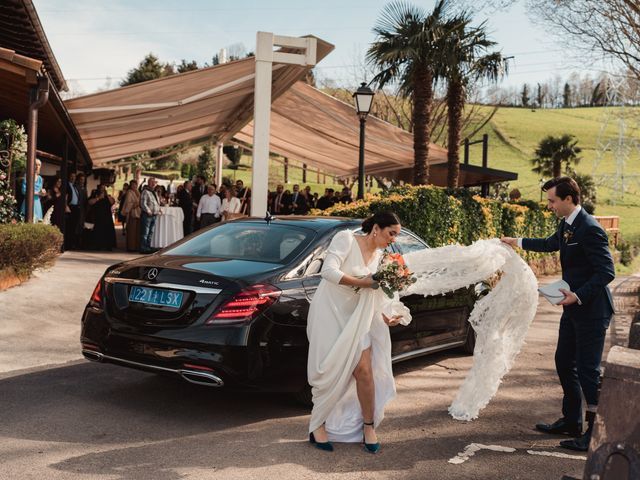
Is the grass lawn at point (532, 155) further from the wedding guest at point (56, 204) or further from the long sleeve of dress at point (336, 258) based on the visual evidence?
the long sleeve of dress at point (336, 258)

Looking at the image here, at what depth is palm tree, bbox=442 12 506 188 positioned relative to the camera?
22188mm

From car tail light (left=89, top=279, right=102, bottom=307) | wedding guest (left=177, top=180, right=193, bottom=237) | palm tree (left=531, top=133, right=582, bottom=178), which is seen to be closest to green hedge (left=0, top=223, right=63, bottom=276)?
car tail light (left=89, top=279, right=102, bottom=307)

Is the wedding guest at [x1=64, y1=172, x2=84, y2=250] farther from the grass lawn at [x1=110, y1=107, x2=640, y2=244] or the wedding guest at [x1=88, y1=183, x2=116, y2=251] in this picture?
the grass lawn at [x1=110, y1=107, x2=640, y2=244]

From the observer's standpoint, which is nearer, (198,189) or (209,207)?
(209,207)

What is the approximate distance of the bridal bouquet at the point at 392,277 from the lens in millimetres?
4887

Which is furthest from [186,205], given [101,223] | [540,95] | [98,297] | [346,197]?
[540,95]

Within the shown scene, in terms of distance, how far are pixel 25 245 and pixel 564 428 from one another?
7.93 metres

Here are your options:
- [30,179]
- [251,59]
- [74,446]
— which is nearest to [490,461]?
[74,446]

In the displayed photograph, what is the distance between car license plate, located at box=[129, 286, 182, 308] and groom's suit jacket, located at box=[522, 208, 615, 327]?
9.80ft

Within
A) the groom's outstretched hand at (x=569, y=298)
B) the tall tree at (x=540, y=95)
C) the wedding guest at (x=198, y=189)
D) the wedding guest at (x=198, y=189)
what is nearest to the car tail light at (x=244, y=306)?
the groom's outstretched hand at (x=569, y=298)

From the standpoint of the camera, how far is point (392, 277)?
4891 millimetres

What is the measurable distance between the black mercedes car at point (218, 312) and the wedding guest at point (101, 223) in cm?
1256

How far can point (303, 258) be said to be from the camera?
596cm

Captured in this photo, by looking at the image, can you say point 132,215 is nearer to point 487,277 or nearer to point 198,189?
point 198,189
